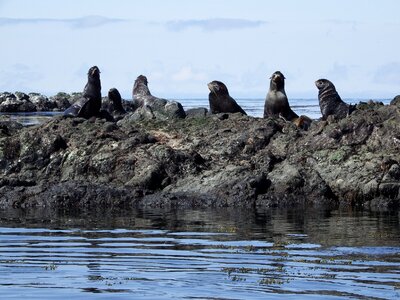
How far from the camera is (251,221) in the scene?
21125 millimetres

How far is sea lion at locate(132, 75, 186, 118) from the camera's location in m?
33.1

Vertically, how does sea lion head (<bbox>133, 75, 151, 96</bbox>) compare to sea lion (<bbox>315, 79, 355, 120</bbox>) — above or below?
above

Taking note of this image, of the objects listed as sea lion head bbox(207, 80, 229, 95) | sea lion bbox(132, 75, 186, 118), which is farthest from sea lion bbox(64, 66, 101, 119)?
sea lion head bbox(207, 80, 229, 95)

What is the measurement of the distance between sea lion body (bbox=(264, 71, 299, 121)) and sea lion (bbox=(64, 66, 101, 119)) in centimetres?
536

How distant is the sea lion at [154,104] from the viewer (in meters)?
33.1

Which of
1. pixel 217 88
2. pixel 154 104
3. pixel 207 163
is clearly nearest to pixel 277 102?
pixel 217 88

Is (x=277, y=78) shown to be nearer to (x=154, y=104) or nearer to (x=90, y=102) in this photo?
(x=154, y=104)

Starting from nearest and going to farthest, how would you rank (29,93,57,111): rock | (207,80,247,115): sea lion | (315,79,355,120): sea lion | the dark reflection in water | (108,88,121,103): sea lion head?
the dark reflection in water → (315,79,355,120): sea lion → (207,80,247,115): sea lion → (108,88,121,103): sea lion head → (29,93,57,111): rock

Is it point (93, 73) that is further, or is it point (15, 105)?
point (15, 105)

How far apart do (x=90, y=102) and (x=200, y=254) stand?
710 inches

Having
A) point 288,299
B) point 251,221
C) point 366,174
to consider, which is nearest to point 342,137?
point 366,174

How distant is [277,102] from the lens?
34156mm

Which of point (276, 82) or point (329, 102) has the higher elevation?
point (276, 82)

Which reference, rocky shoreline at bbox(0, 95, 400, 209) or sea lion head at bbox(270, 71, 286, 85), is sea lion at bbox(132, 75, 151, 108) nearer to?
sea lion head at bbox(270, 71, 286, 85)
